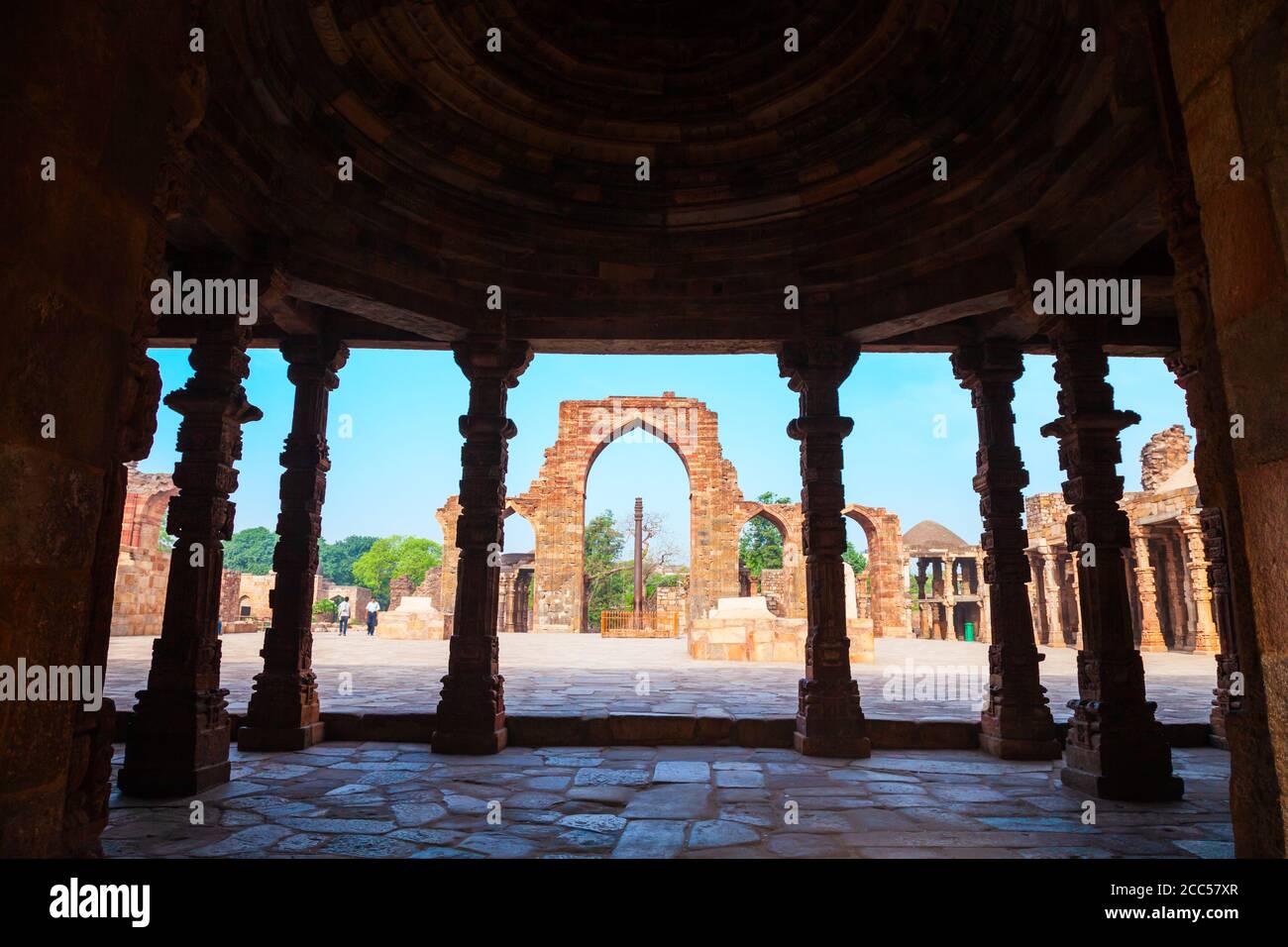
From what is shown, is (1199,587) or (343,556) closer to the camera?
(1199,587)

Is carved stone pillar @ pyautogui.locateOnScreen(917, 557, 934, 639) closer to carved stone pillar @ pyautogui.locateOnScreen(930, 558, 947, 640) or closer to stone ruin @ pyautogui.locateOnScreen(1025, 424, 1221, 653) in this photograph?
carved stone pillar @ pyautogui.locateOnScreen(930, 558, 947, 640)

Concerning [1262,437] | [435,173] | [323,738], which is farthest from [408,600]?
[1262,437]

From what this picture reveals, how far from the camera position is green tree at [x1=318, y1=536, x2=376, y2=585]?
282 feet

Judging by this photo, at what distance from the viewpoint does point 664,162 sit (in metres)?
5.73

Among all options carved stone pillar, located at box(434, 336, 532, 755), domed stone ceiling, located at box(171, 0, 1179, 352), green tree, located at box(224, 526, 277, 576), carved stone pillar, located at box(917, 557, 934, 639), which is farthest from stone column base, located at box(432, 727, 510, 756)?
green tree, located at box(224, 526, 277, 576)

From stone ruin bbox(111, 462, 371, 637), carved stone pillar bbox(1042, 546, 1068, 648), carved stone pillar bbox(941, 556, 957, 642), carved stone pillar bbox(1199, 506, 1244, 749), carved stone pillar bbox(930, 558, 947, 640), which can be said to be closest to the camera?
carved stone pillar bbox(1199, 506, 1244, 749)

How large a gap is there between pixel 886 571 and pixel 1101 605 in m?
24.5

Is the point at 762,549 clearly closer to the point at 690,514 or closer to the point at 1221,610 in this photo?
the point at 690,514

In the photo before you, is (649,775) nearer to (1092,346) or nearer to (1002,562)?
(1002,562)

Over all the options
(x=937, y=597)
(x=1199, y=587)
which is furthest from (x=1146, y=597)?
(x=937, y=597)

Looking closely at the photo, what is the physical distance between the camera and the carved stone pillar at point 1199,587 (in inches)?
659

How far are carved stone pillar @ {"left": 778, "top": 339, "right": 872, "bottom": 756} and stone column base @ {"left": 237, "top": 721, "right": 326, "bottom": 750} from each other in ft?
12.7

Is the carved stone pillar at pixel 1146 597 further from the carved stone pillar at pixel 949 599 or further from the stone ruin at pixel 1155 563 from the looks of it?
the carved stone pillar at pixel 949 599

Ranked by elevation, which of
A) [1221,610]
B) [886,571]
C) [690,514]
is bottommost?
[1221,610]
